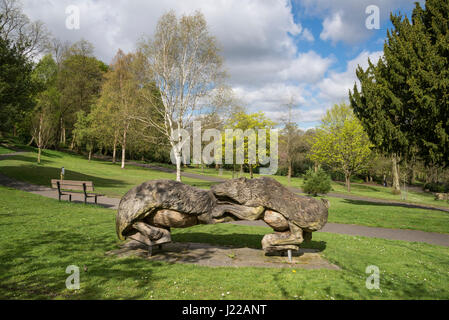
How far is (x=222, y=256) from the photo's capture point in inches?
234

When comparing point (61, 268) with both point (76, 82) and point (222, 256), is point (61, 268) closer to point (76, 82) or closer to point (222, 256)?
point (222, 256)

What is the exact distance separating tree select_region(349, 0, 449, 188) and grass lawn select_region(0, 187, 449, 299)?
10.3 metres

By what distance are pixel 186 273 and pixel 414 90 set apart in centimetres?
1630

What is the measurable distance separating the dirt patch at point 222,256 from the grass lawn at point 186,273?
11.7 inches

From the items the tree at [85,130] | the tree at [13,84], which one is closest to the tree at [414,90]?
the tree at [13,84]

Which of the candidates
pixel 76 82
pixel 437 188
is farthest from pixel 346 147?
pixel 76 82

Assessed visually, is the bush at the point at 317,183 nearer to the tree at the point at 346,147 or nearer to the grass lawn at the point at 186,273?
the tree at the point at 346,147

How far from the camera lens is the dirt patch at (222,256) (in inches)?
217

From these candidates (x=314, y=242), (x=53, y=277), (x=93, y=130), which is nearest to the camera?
(x=53, y=277)

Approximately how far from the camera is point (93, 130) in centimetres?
3694

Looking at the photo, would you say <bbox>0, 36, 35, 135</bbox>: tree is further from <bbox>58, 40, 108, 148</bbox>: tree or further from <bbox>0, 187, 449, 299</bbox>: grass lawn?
<bbox>58, 40, 108, 148</bbox>: tree
